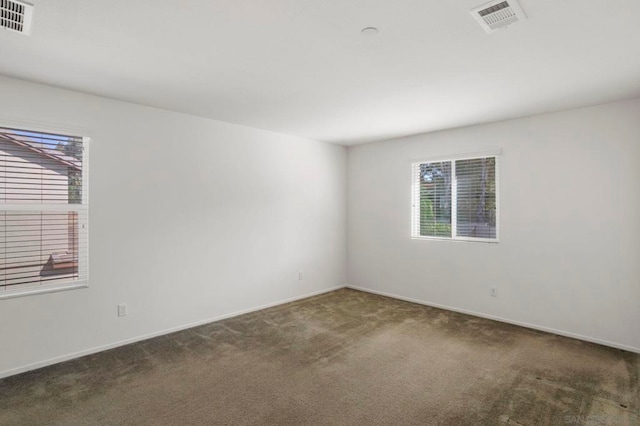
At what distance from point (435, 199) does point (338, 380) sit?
3040 mm

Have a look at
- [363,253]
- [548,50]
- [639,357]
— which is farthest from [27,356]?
[639,357]

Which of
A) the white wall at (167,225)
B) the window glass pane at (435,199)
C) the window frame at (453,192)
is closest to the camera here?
the white wall at (167,225)

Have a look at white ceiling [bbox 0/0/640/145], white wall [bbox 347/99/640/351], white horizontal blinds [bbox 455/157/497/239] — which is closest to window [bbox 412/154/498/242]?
white horizontal blinds [bbox 455/157/497/239]

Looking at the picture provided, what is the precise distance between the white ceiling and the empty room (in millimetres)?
20

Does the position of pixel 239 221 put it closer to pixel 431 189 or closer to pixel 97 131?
pixel 97 131

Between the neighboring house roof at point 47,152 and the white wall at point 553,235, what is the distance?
409 centimetres

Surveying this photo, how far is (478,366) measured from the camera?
9.68 feet

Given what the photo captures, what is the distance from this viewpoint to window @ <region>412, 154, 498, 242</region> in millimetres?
4312

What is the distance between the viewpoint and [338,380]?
2713 mm

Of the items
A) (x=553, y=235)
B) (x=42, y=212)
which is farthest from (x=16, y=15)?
(x=553, y=235)

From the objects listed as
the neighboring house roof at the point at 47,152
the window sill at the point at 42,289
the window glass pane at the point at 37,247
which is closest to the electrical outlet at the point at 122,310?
the window sill at the point at 42,289

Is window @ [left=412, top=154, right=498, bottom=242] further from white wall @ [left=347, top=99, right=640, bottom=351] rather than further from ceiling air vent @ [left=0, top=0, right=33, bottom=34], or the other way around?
ceiling air vent @ [left=0, top=0, right=33, bottom=34]

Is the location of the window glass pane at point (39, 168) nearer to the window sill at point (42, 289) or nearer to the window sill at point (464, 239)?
the window sill at point (42, 289)

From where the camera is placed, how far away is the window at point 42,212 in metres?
2.86
